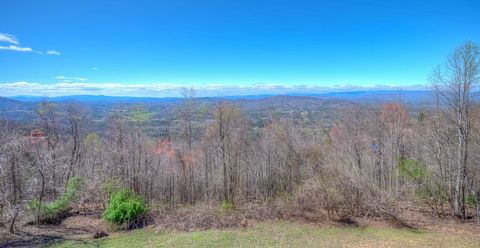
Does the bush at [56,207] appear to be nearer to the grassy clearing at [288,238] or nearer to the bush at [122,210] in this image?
the bush at [122,210]

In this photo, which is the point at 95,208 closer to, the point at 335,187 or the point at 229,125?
the point at 229,125

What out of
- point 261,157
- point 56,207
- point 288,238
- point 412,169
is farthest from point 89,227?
point 412,169

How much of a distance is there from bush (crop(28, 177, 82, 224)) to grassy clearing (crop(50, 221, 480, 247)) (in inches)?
135

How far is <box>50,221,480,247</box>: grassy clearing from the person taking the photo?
11070 millimetres

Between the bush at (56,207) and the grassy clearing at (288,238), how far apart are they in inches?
135

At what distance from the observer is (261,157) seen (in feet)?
74.5

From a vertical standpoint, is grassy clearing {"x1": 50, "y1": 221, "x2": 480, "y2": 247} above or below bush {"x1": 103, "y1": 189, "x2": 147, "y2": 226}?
below

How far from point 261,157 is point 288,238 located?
11.0 meters

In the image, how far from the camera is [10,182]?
12547mm

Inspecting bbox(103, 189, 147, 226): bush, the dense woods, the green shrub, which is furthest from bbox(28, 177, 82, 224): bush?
the green shrub

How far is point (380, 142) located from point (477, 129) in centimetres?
717

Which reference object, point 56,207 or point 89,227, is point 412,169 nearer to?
point 89,227

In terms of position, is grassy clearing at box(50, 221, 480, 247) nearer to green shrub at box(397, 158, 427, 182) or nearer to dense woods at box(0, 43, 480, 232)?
dense woods at box(0, 43, 480, 232)

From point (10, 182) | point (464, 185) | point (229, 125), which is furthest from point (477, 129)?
point (10, 182)
